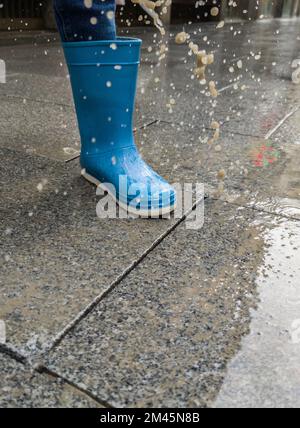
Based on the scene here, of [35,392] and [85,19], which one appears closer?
[35,392]

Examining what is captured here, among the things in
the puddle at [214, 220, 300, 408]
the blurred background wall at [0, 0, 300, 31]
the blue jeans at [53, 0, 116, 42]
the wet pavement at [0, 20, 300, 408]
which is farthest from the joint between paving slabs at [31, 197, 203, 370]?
the blurred background wall at [0, 0, 300, 31]

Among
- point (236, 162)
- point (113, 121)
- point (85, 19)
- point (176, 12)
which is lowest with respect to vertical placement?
point (176, 12)

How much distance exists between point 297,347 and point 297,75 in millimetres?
3365

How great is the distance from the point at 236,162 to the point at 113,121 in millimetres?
604

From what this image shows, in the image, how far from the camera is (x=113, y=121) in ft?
4.48

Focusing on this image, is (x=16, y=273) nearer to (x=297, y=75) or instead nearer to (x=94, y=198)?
(x=94, y=198)

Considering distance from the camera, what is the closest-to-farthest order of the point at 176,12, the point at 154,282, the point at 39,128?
1. the point at 154,282
2. the point at 39,128
3. the point at 176,12

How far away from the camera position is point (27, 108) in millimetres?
2375

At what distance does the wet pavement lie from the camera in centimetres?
76

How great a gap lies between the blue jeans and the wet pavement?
468 millimetres

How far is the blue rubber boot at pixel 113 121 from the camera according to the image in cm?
127

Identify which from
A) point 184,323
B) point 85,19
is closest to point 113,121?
point 85,19

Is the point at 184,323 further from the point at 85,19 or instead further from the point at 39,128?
the point at 39,128

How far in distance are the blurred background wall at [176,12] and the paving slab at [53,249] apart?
5595 mm
